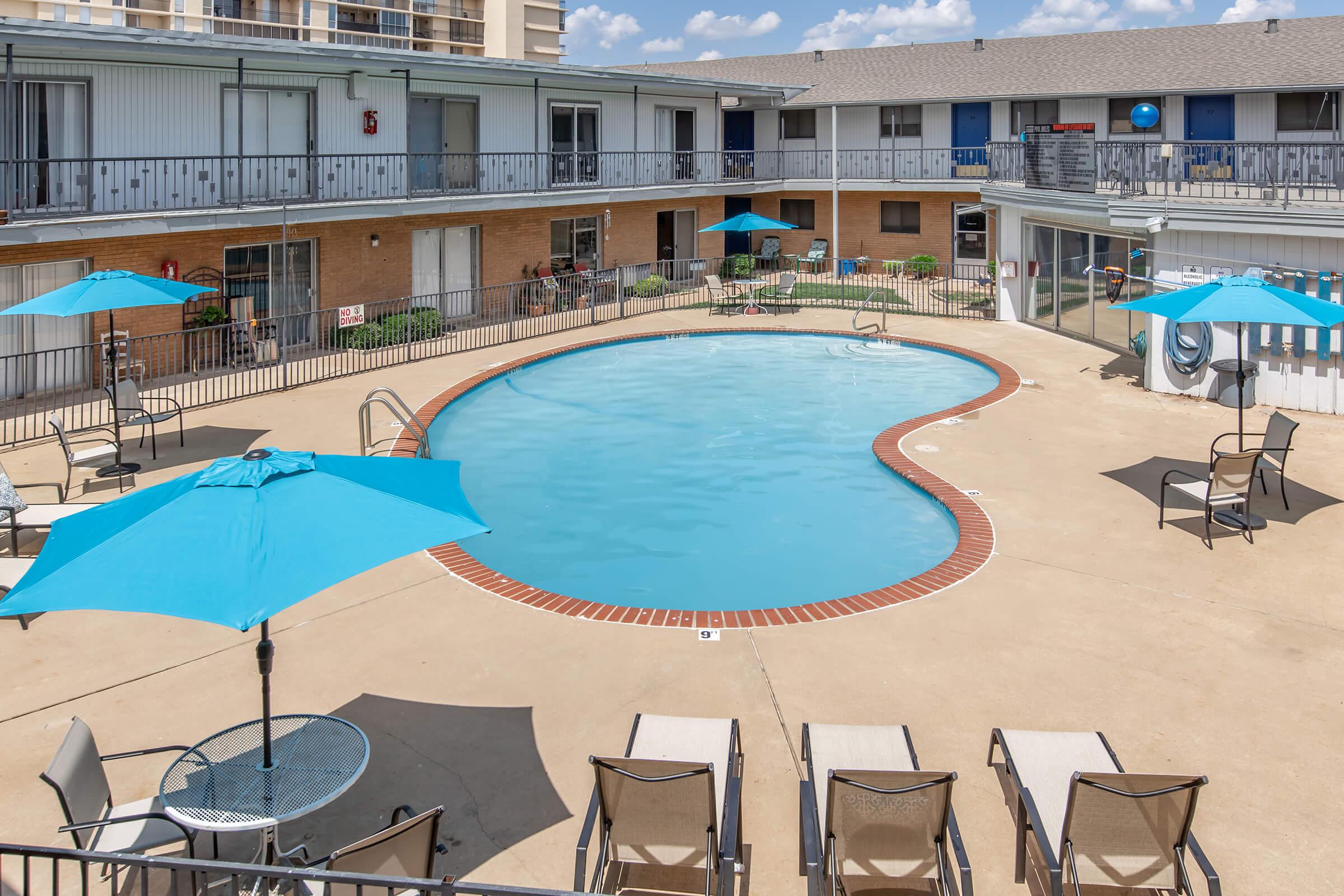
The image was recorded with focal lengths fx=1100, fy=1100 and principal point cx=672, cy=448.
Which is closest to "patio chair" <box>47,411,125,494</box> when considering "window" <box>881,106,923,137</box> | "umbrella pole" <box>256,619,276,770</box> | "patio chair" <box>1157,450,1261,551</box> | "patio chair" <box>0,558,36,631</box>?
"patio chair" <box>0,558,36,631</box>

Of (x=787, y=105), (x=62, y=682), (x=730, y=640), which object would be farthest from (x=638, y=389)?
(x=787, y=105)

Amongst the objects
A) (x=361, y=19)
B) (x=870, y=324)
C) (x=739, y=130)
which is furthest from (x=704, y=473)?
(x=361, y=19)

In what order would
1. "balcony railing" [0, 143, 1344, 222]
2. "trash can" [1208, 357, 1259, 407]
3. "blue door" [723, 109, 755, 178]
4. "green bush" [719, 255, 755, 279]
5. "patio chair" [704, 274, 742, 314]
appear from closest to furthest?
"trash can" [1208, 357, 1259, 407] < "balcony railing" [0, 143, 1344, 222] < "patio chair" [704, 274, 742, 314] < "green bush" [719, 255, 755, 279] < "blue door" [723, 109, 755, 178]

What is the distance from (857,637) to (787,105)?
30994 millimetres

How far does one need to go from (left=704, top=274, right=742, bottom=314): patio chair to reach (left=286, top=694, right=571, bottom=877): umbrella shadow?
2127cm

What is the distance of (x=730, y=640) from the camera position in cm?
904

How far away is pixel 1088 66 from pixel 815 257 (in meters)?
10.5

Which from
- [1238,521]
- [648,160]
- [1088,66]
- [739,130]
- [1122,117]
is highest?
[1088,66]

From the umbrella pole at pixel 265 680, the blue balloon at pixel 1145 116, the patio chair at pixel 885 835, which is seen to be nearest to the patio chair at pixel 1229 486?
the patio chair at pixel 885 835

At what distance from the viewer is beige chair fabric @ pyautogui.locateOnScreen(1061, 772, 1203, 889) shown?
5.55 m

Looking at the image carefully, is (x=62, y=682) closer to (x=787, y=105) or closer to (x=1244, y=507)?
(x=1244, y=507)

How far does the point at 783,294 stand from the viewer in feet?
97.3

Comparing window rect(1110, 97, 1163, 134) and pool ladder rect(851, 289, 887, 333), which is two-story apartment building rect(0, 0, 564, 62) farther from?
pool ladder rect(851, 289, 887, 333)

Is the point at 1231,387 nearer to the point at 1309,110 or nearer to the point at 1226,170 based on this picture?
the point at 1226,170
